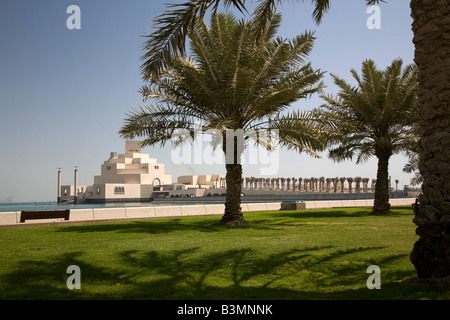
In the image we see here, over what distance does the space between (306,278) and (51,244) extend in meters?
6.52

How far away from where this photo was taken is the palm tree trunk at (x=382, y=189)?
2078 cm

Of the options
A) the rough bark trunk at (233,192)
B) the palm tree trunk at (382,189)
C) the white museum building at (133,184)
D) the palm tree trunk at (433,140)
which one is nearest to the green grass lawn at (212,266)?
the palm tree trunk at (433,140)

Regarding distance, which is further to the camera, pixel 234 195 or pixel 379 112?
pixel 379 112

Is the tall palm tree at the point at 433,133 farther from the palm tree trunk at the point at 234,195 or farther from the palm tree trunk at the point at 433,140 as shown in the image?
the palm tree trunk at the point at 234,195

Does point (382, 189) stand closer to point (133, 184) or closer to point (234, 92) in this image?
point (234, 92)

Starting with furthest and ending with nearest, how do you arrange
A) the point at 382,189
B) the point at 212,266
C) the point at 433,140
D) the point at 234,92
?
the point at 382,189 → the point at 234,92 → the point at 212,266 → the point at 433,140

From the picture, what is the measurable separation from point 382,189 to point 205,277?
1721 centimetres

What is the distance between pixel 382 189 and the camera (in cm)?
2112

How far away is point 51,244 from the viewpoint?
9711 millimetres

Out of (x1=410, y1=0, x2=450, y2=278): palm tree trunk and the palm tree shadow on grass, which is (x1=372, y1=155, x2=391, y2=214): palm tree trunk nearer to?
the palm tree shadow on grass

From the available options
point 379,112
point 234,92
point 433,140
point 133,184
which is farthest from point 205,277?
point 133,184

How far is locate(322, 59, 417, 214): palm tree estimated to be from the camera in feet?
65.2
